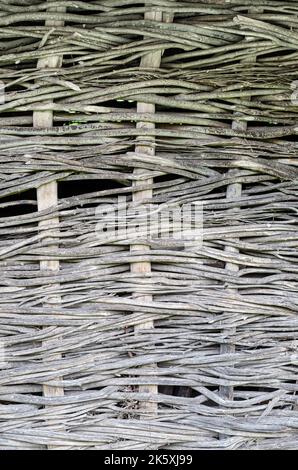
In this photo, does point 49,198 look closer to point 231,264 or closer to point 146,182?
point 146,182

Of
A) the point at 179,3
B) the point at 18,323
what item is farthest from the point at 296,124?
the point at 18,323

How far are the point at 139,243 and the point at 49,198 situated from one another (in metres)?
0.28

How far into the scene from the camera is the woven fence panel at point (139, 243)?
167 cm

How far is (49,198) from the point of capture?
1.68 meters

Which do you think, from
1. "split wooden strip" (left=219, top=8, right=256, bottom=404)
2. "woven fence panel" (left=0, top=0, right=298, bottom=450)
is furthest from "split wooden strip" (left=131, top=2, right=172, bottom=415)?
"split wooden strip" (left=219, top=8, right=256, bottom=404)

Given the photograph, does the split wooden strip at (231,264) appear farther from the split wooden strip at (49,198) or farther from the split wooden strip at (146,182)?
the split wooden strip at (49,198)

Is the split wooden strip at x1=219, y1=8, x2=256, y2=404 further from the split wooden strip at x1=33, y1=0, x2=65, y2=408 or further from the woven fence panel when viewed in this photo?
the split wooden strip at x1=33, y1=0, x2=65, y2=408

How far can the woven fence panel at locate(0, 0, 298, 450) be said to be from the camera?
1671 millimetres

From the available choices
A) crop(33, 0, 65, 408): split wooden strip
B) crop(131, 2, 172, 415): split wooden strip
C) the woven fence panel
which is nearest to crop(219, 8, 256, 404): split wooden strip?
the woven fence panel

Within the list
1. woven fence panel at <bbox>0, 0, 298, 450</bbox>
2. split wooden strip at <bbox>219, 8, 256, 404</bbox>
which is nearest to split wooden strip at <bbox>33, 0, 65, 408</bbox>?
woven fence panel at <bbox>0, 0, 298, 450</bbox>

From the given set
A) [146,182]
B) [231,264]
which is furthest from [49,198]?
[231,264]

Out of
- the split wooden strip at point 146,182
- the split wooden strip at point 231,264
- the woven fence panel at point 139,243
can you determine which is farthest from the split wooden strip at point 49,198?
the split wooden strip at point 231,264

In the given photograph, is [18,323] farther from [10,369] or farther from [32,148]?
[32,148]

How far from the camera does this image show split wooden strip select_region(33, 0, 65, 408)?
167cm
